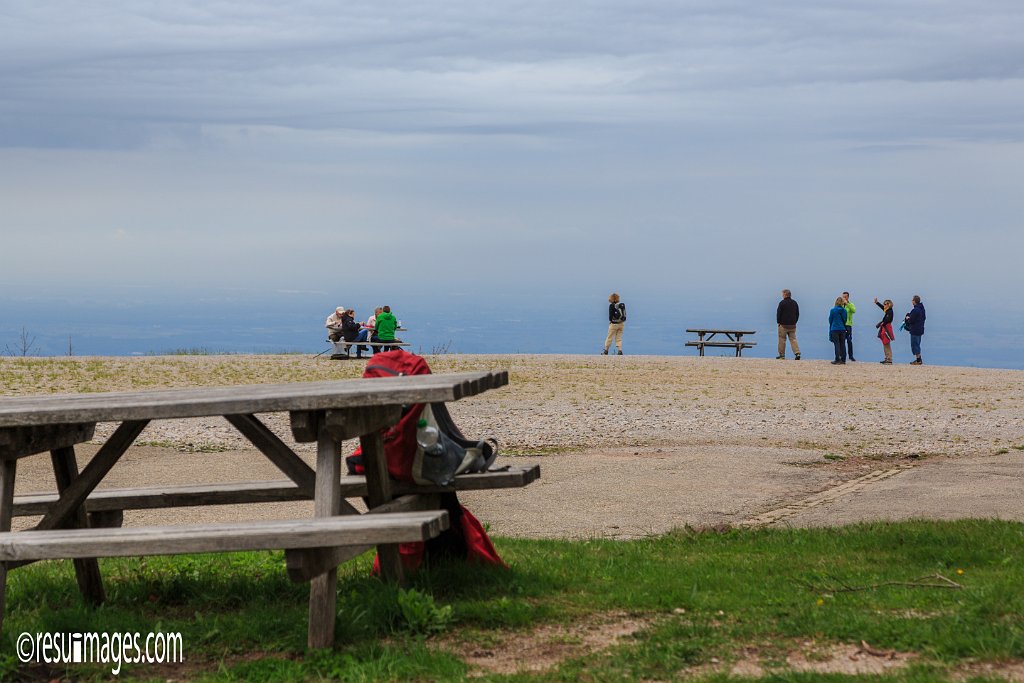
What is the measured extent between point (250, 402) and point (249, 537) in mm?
596

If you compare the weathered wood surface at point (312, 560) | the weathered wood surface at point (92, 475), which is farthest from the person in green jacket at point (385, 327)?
the weathered wood surface at point (312, 560)

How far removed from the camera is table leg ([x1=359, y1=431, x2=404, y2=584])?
6.19 m

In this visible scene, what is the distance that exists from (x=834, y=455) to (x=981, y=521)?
481 cm

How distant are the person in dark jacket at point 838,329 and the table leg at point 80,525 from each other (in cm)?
2628

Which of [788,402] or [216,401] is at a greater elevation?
[216,401]

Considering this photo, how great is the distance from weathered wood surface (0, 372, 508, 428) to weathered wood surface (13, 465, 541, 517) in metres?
0.94

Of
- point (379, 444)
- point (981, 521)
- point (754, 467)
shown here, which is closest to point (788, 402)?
point (754, 467)

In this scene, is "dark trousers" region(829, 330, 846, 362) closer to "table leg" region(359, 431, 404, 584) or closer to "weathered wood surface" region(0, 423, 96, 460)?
"table leg" region(359, 431, 404, 584)

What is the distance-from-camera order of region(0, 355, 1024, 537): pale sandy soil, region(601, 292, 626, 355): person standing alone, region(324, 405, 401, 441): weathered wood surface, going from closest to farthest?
region(324, 405, 401, 441): weathered wood surface
region(0, 355, 1024, 537): pale sandy soil
region(601, 292, 626, 355): person standing alone

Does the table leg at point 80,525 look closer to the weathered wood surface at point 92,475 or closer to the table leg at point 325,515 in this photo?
the weathered wood surface at point 92,475

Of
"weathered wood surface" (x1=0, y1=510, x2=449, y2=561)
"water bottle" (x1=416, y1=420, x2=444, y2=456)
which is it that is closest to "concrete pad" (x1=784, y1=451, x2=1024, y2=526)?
"water bottle" (x1=416, y1=420, x2=444, y2=456)

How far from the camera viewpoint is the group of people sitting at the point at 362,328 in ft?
104

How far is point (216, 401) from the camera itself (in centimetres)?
537

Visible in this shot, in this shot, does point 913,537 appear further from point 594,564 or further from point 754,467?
point 754,467
